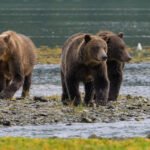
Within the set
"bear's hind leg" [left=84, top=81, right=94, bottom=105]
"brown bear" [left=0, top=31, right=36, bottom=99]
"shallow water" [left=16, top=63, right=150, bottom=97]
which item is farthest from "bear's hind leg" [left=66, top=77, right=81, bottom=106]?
"shallow water" [left=16, top=63, right=150, bottom=97]

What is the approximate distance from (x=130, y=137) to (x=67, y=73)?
4940 millimetres

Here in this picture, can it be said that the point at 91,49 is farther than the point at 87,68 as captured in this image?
No

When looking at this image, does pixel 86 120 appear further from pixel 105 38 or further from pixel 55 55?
pixel 55 55

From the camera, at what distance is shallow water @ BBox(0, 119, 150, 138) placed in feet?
50.8

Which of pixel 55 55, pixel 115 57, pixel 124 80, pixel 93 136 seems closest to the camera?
pixel 93 136

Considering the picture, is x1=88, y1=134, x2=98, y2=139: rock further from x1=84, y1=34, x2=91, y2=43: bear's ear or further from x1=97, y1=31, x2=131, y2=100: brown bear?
x1=97, y1=31, x2=131, y2=100: brown bear

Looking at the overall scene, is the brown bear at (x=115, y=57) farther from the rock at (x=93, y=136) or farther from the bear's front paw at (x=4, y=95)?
the rock at (x=93, y=136)

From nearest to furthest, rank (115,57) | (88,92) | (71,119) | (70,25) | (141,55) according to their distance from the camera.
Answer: (71,119) → (88,92) → (115,57) → (141,55) → (70,25)

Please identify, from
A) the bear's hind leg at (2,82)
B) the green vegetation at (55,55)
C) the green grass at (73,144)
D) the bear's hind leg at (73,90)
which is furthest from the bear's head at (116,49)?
the green vegetation at (55,55)

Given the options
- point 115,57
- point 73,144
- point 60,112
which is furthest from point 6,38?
point 73,144

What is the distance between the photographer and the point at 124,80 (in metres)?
33.1

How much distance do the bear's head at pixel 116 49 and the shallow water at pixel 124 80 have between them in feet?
16.8

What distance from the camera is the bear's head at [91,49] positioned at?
19.3m

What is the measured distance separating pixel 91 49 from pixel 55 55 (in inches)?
1089
